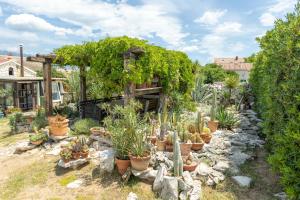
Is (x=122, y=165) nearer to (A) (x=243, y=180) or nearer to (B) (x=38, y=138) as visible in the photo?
(A) (x=243, y=180)

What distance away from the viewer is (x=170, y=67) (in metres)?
8.20

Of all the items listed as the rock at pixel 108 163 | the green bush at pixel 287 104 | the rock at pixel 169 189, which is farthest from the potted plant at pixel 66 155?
the green bush at pixel 287 104

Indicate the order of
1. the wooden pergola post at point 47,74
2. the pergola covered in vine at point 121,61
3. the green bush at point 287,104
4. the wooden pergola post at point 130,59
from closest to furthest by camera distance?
1. the green bush at point 287,104
2. the wooden pergola post at point 130,59
3. the pergola covered in vine at point 121,61
4. the wooden pergola post at point 47,74

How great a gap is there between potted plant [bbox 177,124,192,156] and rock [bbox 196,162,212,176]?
40 cm

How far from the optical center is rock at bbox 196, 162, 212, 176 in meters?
4.09

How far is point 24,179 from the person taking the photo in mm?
4574

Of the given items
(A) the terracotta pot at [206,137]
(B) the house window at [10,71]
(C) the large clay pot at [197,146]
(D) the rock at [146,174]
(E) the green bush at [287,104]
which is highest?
(B) the house window at [10,71]

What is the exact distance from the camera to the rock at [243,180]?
388 centimetres

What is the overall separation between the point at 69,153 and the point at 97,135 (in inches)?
49.6

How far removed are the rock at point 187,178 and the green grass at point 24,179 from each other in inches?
108

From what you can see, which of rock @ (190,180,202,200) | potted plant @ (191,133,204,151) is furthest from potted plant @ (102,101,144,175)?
potted plant @ (191,133,204,151)

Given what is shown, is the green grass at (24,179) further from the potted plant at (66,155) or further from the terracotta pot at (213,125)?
the terracotta pot at (213,125)

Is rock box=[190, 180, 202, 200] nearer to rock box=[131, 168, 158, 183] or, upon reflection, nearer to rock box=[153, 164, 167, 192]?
rock box=[153, 164, 167, 192]

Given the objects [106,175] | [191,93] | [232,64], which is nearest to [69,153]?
[106,175]
